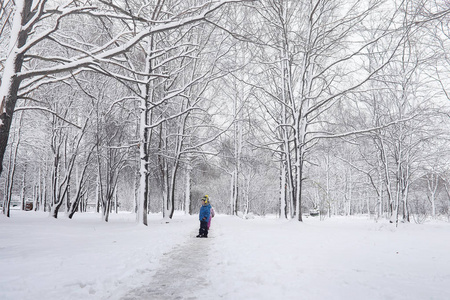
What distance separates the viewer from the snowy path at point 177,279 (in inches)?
139

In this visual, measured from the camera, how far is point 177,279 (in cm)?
427

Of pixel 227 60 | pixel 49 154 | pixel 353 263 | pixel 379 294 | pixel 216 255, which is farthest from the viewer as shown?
Result: pixel 49 154

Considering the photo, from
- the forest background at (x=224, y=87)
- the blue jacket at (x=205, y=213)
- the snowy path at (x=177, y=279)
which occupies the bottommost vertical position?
the snowy path at (x=177, y=279)

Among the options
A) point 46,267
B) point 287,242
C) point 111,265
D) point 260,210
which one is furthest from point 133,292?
point 260,210

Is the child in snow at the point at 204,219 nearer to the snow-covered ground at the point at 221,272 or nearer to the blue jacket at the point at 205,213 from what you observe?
the blue jacket at the point at 205,213

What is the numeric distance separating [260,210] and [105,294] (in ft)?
154

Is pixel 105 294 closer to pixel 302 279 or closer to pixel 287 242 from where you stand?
pixel 302 279

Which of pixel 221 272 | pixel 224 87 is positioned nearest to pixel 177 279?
pixel 221 272

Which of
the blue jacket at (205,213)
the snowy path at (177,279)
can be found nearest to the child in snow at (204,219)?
the blue jacket at (205,213)

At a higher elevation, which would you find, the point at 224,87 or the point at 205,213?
the point at 224,87

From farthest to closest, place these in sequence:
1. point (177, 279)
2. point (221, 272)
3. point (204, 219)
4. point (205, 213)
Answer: point (205, 213), point (204, 219), point (221, 272), point (177, 279)

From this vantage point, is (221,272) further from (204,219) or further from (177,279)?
(204,219)

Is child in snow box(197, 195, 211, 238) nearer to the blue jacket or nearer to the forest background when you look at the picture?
the blue jacket

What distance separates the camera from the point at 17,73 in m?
5.34
